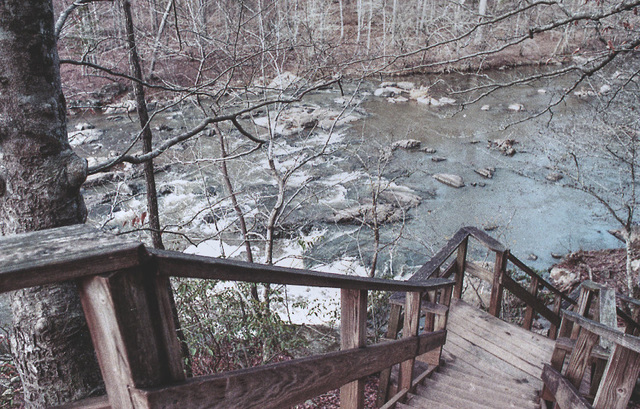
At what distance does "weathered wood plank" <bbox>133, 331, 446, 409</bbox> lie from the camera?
3.81ft

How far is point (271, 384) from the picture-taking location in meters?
1.48

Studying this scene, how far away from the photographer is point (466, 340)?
16.4 feet

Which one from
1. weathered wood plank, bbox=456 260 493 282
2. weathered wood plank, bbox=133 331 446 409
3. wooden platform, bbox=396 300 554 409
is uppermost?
weathered wood plank, bbox=133 331 446 409

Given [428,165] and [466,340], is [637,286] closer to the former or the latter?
[466,340]

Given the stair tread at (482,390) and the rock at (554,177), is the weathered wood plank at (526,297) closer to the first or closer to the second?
the stair tread at (482,390)

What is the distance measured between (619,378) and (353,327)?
1.35m

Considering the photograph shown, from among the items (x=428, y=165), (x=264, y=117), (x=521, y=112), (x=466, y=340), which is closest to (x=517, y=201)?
(x=428, y=165)

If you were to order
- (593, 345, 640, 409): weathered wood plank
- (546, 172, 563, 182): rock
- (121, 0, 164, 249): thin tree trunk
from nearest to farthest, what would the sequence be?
1. (593, 345, 640, 409): weathered wood plank
2. (121, 0, 164, 249): thin tree trunk
3. (546, 172, 563, 182): rock

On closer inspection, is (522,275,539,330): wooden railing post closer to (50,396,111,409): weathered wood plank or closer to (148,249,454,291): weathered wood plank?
(148,249,454,291): weathered wood plank

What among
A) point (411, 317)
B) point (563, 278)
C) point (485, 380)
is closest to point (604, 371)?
point (411, 317)

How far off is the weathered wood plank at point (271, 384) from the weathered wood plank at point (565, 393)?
1.13 meters

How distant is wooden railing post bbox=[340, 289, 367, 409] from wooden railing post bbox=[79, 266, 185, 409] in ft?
3.41

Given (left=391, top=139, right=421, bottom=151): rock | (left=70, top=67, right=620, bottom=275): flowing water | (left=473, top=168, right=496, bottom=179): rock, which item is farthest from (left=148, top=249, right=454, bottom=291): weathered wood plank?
(left=391, top=139, right=421, bottom=151): rock

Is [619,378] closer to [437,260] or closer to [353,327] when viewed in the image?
[353,327]
